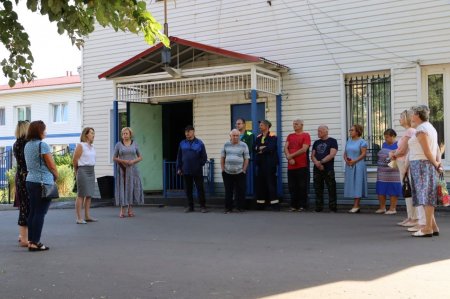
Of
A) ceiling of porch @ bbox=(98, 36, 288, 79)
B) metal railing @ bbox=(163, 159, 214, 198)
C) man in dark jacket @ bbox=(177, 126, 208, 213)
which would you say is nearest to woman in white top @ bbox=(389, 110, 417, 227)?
ceiling of porch @ bbox=(98, 36, 288, 79)

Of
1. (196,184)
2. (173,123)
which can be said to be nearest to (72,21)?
(196,184)

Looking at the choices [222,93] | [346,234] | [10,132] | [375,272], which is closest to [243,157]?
[222,93]

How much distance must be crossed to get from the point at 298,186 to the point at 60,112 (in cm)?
2698

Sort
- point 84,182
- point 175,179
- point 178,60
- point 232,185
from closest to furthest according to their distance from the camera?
point 84,182 → point 232,185 → point 178,60 → point 175,179

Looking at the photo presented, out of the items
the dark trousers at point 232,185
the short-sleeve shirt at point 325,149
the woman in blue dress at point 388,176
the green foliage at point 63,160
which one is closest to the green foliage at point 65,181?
the green foliage at point 63,160

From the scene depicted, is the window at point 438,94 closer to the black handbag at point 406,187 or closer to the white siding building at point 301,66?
the white siding building at point 301,66

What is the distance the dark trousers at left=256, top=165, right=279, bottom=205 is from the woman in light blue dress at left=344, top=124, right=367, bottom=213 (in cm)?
157

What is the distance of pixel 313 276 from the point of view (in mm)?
5734

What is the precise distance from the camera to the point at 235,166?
12.1 m

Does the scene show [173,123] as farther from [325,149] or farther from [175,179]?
[325,149]

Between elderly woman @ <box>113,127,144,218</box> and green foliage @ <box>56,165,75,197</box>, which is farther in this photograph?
green foliage @ <box>56,165,75,197</box>

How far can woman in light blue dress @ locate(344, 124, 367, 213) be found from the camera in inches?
464

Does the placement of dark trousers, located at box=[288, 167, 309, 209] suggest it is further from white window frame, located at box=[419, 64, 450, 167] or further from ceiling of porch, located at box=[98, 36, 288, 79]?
white window frame, located at box=[419, 64, 450, 167]

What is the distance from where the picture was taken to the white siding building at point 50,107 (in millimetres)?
35062
